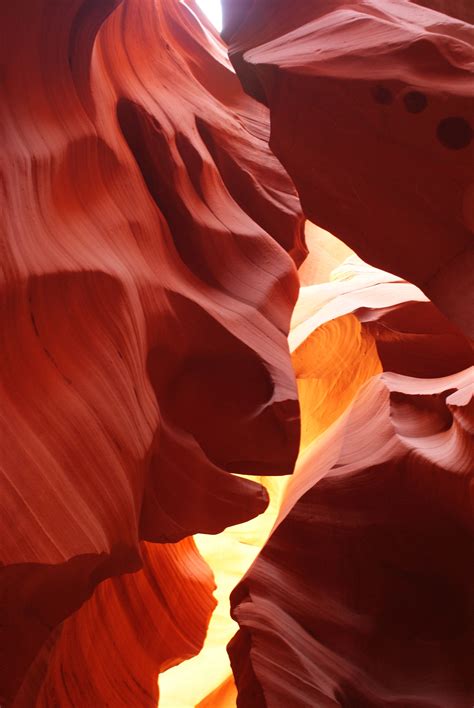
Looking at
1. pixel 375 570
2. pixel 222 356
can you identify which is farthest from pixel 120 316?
pixel 375 570

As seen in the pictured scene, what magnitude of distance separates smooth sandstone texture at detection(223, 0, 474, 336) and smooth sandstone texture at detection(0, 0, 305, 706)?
788 millimetres

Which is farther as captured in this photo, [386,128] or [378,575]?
[378,575]

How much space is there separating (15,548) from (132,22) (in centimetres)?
385

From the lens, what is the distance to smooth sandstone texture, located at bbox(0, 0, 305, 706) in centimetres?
229

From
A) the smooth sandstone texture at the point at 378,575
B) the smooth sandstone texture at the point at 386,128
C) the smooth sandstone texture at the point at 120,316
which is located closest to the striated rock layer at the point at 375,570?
→ the smooth sandstone texture at the point at 378,575

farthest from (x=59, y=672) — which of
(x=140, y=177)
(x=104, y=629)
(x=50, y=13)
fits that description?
(x=50, y=13)

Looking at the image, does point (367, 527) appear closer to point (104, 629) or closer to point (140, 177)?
point (104, 629)

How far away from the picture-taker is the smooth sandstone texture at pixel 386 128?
2893 mm

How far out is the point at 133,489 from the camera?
2793 millimetres

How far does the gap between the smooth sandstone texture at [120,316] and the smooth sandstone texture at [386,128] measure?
2.58 feet

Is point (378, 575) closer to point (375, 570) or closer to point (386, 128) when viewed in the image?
point (375, 570)

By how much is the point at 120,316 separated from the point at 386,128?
1.47 meters

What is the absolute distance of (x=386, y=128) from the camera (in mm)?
3061

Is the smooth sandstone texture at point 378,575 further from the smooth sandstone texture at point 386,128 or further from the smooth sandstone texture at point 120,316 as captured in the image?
the smooth sandstone texture at point 386,128
